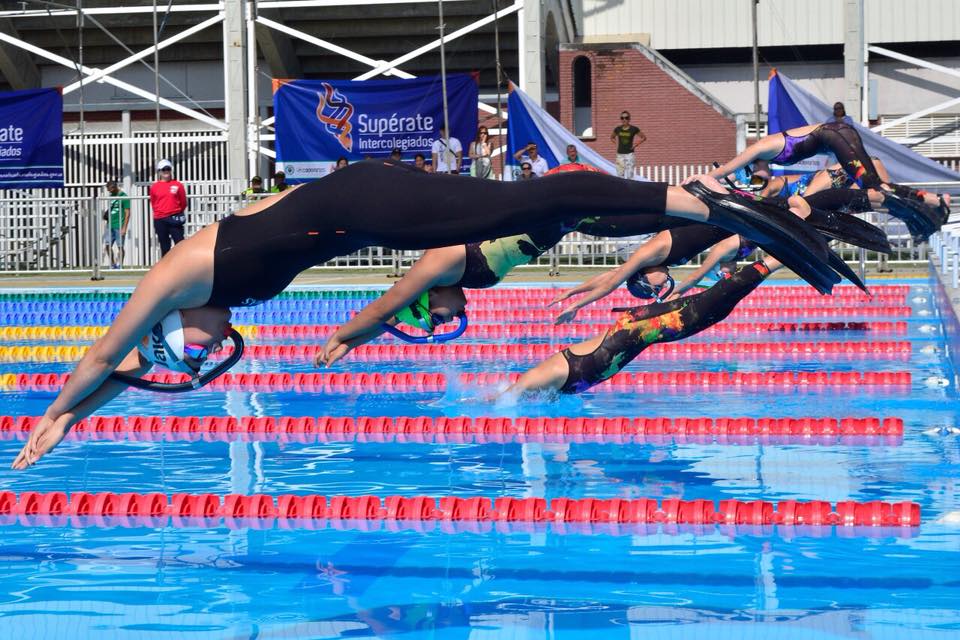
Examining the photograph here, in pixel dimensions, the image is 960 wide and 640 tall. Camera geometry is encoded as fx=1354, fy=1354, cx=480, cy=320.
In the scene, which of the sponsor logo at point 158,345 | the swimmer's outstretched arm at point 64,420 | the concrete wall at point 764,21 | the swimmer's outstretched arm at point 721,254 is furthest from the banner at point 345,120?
the sponsor logo at point 158,345

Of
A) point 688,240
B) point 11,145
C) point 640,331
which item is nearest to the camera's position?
point 640,331

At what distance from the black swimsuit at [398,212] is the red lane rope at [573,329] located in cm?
693

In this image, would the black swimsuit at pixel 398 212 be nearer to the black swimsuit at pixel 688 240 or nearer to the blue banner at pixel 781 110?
the black swimsuit at pixel 688 240

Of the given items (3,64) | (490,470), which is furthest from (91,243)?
(490,470)

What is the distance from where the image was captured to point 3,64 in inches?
948

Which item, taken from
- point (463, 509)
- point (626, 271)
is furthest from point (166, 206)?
point (463, 509)

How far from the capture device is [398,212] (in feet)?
13.6

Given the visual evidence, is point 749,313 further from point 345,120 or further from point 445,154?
point 345,120

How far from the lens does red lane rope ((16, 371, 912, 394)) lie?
856 cm

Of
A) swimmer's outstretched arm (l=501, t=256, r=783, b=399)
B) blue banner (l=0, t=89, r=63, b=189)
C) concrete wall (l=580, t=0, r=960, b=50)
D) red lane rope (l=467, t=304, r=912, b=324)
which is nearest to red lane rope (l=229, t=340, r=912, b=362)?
red lane rope (l=467, t=304, r=912, b=324)

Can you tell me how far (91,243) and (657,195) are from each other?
15719 mm

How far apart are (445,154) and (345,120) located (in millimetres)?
1947

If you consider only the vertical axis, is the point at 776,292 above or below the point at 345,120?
below

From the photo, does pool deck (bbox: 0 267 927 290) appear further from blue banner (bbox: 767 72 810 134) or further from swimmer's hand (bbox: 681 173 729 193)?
swimmer's hand (bbox: 681 173 729 193)
